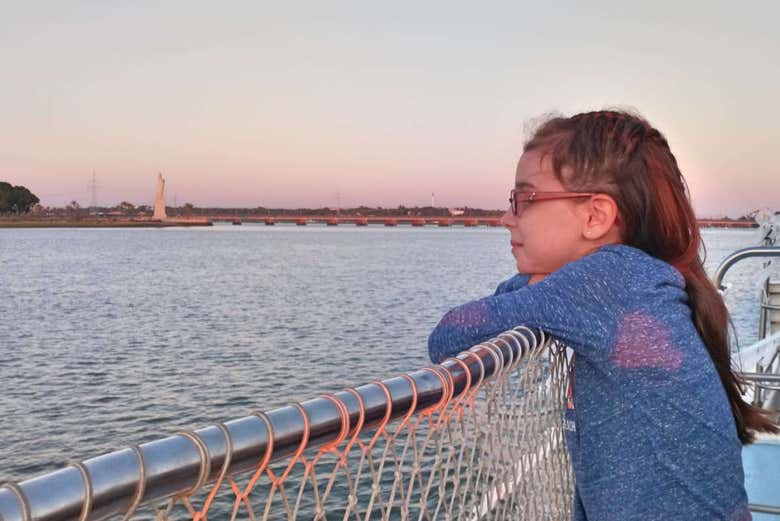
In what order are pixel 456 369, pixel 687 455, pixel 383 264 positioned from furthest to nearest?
pixel 383 264 → pixel 687 455 → pixel 456 369

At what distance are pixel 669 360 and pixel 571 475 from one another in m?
1.23

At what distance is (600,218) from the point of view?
6.63ft

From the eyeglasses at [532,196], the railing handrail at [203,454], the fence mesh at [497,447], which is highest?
the eyeglasses at [532,196]

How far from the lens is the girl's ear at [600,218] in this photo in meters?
2.00

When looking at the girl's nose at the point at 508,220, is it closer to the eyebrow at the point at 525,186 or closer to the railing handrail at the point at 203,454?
the eyebrow at the point at 525,186

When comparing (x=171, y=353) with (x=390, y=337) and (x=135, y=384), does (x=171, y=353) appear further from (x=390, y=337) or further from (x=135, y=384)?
(x=390, y=337)

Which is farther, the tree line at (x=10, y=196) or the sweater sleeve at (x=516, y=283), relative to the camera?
the tree line at (x=10, y=196)

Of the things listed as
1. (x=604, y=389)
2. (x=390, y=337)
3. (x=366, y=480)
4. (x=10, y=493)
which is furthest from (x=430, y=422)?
(x=390, y=337)

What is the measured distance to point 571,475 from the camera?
2.86 metres

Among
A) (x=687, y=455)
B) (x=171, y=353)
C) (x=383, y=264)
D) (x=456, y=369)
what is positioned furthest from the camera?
(x=383, y=264)

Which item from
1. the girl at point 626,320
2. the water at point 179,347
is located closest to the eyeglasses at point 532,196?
the girl at point 626,320

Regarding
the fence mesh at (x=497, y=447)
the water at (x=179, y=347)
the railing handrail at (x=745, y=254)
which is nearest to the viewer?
the fence mesh at (x=497, y=447)

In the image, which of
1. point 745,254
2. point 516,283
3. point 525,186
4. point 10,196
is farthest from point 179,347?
point 10,196

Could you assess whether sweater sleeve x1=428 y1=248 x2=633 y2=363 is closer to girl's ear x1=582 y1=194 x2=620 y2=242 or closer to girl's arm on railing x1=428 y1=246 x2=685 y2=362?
girl's arm on railing x1=428 y1=246 x2=685 y2=362
